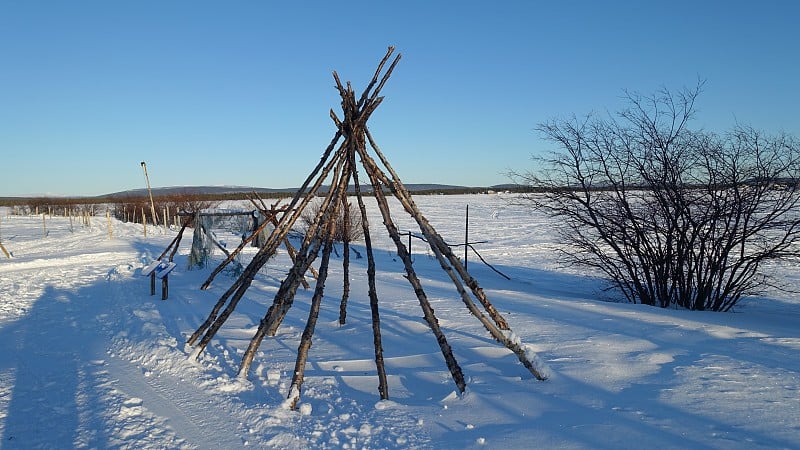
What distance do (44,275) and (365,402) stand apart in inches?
513

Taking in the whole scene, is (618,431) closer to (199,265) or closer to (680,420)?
(680,420)

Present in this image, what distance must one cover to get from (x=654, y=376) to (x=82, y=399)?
5205 mm

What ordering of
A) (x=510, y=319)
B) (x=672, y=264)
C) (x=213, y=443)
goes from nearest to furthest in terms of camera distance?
(x=213, y=443), (x=510, y=319), (x=672, y=264)

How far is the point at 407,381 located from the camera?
5.15 m

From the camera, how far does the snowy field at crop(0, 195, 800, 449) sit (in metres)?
3.93

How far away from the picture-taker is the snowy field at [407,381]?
155 inches

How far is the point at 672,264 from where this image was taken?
1035 cm

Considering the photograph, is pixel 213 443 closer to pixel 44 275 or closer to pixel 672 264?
pixel 672 264

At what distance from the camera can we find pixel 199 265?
13680 mm

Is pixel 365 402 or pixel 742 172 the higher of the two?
pixel 742 172

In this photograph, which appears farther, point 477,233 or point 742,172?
point 477,233

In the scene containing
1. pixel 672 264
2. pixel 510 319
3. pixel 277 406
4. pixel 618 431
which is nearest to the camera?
pixel 618 431

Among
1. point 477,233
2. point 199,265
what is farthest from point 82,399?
point 477,233

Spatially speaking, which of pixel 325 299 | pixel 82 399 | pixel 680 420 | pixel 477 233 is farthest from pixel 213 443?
pixel 477 233
